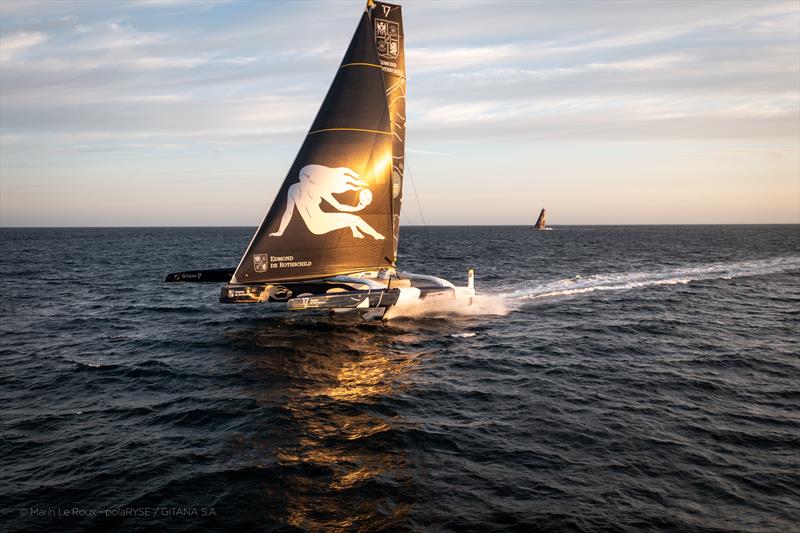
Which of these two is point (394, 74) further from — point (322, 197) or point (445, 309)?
point (445, 309)

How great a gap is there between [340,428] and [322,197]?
11492mm

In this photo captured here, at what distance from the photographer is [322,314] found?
25109mm

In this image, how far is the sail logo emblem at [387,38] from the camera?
2253 centimetres

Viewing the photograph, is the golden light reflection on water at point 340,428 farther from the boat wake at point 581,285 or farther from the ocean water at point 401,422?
the boat wake at point 581,285

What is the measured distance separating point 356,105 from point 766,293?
28.3m

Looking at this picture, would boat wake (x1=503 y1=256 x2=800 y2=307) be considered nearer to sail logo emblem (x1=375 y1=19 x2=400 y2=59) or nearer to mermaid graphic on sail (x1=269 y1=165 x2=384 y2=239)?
mermaid graphic on sail (x1=269 y1=165 x2=384 y2=239)

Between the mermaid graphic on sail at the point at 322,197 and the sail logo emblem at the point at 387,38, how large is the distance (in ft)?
19.1

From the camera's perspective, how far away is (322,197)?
21484 millimetres

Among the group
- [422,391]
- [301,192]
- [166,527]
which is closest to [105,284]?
[301,192]

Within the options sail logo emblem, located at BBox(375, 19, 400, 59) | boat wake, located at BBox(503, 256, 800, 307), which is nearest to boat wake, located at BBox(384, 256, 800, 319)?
boat wake, located at BBox(503, 256, 800, 307)

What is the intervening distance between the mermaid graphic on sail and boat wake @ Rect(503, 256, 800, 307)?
11085 millimetres

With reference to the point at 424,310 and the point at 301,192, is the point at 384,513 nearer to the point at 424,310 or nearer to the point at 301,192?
the point at 301,192

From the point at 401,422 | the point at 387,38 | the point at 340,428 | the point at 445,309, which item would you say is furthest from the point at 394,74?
the point at 340,428

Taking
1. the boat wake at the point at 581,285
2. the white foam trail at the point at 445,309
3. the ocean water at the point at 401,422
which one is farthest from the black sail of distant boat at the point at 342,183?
the boat wake at the point at 581,285
